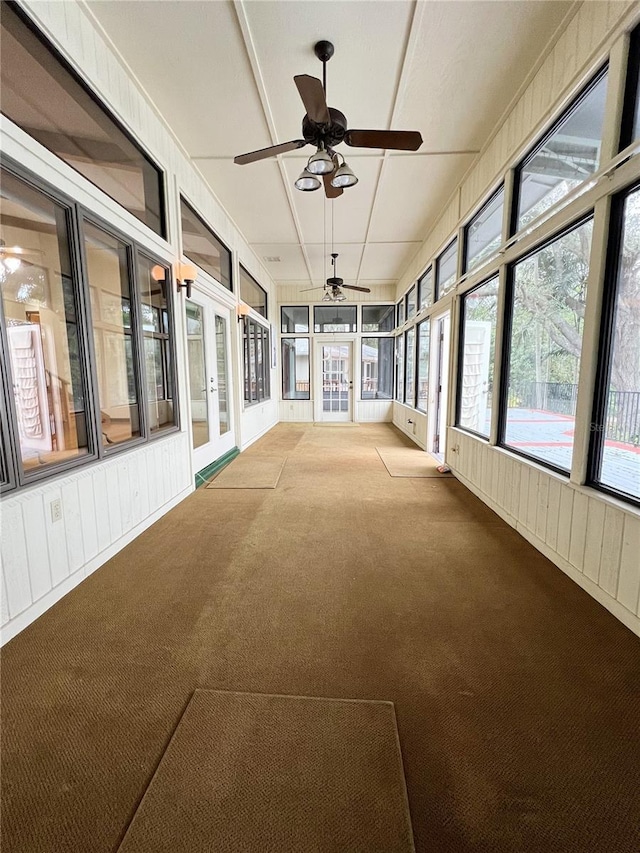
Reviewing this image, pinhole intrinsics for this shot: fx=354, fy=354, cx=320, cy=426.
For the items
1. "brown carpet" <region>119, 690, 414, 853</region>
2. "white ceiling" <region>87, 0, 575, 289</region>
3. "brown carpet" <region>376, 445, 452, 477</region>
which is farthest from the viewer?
"brown carpet" <region>376, 445, 452, 477</region>

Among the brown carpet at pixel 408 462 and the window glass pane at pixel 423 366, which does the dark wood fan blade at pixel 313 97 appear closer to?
the brown carpet at pixel 408 462

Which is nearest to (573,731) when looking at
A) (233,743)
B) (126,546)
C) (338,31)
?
(233,743)

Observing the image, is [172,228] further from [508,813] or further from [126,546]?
[508,813]

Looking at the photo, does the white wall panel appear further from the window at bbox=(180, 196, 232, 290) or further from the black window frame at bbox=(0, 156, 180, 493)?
the window at bbox=(180, 196, 232, 290)

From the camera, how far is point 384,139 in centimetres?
253

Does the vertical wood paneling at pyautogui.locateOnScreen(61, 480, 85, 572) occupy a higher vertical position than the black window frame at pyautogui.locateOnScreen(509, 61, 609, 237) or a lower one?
lower

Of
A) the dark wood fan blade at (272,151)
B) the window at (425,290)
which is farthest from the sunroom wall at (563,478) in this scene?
the window at (425,290)

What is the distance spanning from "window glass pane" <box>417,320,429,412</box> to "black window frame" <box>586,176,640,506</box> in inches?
153

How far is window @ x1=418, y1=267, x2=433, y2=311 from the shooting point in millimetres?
5942

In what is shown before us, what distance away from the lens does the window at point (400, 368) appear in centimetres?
857

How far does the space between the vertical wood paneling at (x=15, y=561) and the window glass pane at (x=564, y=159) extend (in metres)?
3.83

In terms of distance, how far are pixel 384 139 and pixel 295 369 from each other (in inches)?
286

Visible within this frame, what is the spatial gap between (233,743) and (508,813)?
90 centimetres

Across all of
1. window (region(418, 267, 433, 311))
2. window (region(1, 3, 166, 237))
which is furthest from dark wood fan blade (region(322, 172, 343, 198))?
window (region(418, 267, 433, 311))
